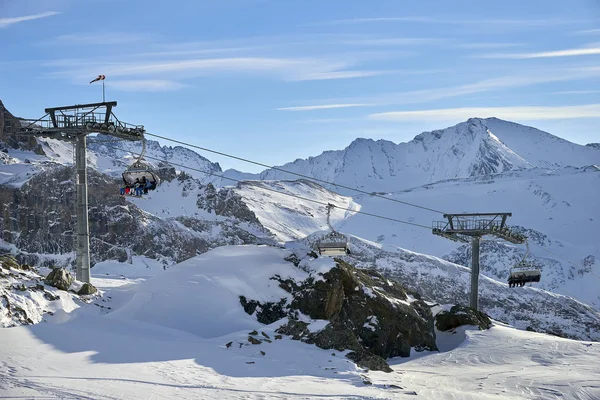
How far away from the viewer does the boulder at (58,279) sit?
29562 mm

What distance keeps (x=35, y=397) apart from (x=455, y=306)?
27.6 meters

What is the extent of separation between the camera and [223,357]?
24625 mm

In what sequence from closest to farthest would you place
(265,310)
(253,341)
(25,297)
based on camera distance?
(253,341) < (25,297) < (265,310)

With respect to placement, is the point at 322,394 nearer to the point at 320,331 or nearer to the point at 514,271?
the point at 320,331

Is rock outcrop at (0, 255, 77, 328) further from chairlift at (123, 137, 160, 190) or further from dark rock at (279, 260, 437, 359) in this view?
dark rock at (279, 260, 437, 359)

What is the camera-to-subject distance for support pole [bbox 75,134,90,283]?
33.0 m

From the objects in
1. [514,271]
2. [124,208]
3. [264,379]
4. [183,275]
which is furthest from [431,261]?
[264,379]

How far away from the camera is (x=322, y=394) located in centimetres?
2092

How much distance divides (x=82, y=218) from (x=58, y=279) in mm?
4002

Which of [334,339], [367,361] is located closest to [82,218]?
[334,339]

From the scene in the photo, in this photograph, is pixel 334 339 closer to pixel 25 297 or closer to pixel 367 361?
pixel 367 361

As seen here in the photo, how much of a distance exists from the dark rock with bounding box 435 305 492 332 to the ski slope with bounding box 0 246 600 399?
118 cm

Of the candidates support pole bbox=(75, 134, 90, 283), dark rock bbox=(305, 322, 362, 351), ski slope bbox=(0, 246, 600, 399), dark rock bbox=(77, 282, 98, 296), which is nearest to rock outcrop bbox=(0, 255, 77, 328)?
ski slope bbox=(0, 246, 600, 399)

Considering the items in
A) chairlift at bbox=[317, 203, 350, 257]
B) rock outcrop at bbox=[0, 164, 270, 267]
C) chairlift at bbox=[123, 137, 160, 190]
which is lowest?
rock outcrop at bbox=[0, 164, 270, 267]
